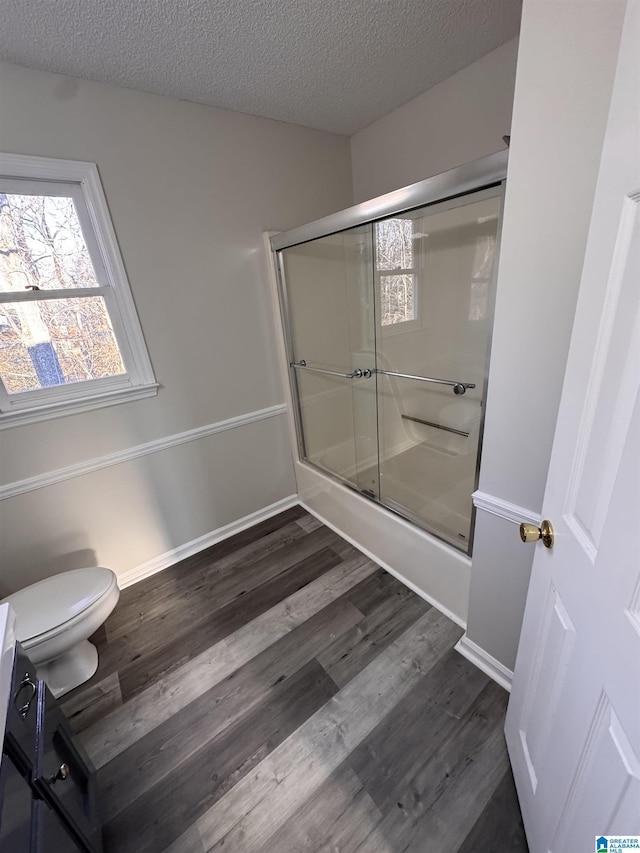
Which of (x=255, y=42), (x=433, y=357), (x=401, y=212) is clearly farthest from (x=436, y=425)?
(x=255, y=42)

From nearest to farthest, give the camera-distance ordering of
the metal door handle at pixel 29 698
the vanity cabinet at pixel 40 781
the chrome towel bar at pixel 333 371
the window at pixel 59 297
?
the vanity cabinet at pixel 40 781, the metal door handle at pixel 29 698, the window at pixel 59 297, the chrome towel bar at pixel 333 371

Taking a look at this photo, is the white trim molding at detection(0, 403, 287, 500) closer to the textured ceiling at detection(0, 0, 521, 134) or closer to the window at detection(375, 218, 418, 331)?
the window at detection(375, 218, 418, 331)

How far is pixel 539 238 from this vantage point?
822 mm

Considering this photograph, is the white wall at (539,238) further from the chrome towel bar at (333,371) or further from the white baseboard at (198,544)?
the white baseboard at (198,544)

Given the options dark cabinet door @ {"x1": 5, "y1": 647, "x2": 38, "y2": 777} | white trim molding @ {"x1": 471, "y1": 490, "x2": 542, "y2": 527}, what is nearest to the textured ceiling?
white trim molding @ {"x1": 471, "y1": 490, "x2": 542, "y2": 527}

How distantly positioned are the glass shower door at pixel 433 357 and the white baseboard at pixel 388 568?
0.34 metres

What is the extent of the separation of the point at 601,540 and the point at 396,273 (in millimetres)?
1830

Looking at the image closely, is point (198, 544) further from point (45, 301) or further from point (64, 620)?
point (45, 301)

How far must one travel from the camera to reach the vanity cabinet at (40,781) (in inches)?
23.4

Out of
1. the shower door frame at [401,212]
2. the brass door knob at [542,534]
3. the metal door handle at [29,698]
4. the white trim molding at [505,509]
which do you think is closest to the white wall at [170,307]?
the shower door frame at [401,212]

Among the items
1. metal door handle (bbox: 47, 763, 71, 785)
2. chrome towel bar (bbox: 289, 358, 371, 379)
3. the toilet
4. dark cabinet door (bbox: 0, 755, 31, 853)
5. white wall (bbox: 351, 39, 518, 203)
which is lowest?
the toilet

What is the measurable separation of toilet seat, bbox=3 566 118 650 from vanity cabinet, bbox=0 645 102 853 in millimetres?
408

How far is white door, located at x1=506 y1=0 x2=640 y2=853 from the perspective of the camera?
1.58 feet

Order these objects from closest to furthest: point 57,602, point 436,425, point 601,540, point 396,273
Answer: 1. point 601,540
2. point 57,602
3. point 396,273
4. point 436,425
